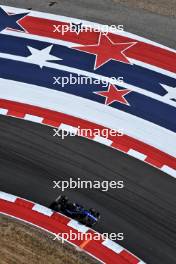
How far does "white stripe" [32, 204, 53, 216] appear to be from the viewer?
19016mm

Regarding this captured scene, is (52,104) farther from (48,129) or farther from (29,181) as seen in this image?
(29,181)

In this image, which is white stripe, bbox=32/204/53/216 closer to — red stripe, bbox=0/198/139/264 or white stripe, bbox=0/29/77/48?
red stripe, bbox=0/198/139/264

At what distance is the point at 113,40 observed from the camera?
1056 inches

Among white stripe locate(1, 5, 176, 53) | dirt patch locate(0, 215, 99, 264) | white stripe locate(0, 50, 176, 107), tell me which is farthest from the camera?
white stripe locate(1, 5, 176, 53)

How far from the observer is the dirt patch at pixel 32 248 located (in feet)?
57.4

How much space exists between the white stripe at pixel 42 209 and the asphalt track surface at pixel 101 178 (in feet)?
1.02

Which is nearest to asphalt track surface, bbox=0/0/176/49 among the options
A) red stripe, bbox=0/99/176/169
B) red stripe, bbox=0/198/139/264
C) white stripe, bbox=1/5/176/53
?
white stripe, bbox=1/5/176/53

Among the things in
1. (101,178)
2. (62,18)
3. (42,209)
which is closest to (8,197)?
(42,209)

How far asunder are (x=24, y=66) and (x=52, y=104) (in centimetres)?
288

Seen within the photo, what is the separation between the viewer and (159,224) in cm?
1897

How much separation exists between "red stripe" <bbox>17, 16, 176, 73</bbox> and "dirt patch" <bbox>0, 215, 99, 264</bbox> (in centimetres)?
1117

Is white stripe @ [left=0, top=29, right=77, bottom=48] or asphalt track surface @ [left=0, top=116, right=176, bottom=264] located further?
white stripe @ [left=0, top=29, right=77, bottom=48]

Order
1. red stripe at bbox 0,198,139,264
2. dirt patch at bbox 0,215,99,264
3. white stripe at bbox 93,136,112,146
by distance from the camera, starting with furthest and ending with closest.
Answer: white stripe at bbox 93,136,112,146 → red stripe at bbox 0,198,139,264 → dirt patch at bbox 0,215,99,264

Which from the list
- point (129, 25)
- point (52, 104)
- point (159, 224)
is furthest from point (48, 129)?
point (129, 25)
